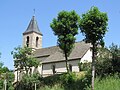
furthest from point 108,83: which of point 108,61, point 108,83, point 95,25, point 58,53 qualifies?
point 58,53

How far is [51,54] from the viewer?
59.7 m

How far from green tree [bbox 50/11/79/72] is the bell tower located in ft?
106

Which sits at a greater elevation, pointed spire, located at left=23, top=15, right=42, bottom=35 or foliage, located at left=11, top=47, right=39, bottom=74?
pointed spire, located at left=23, top=15, right=42, bottom=35

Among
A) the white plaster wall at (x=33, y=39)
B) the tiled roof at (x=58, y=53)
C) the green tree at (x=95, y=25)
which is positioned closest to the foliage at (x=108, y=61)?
the green tree at (x=95, y=25)

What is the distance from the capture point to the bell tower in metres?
70.6

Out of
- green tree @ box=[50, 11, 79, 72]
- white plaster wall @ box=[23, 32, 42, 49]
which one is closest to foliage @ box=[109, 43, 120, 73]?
green tree @ box=[50, 11, 79, 72]

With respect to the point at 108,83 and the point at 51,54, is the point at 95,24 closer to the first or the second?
the point at 108,83

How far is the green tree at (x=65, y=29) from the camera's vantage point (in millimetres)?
37656

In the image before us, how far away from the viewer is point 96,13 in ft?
98.4

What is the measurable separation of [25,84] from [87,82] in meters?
14.1

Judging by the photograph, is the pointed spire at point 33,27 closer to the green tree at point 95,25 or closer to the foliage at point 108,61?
the foliage at point 108,61

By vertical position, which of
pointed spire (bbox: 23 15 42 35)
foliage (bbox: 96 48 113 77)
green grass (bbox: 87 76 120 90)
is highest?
pointed spire (bbox: 23 15 42 35)

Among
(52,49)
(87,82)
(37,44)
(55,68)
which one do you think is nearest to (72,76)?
(87,82)

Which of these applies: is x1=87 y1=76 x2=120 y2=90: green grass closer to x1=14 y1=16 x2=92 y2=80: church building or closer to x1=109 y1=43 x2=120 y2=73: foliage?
x1=109 y1=43 x2=120 y2=73: foliage
